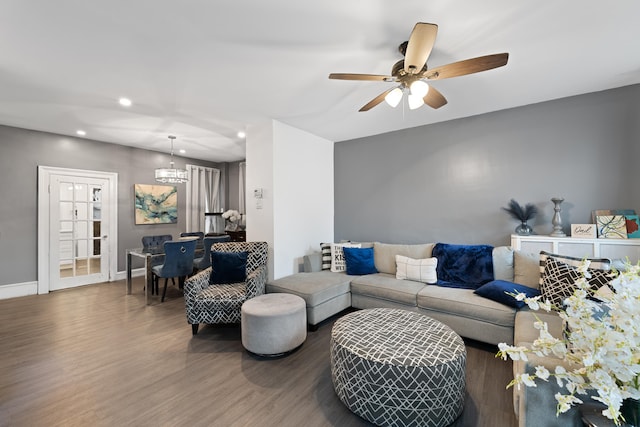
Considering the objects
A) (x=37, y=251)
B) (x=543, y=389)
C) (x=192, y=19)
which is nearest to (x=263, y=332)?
(x=543, y=389)

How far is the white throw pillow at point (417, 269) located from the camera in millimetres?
3203

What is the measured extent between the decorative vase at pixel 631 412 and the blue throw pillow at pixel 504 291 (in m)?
1.82

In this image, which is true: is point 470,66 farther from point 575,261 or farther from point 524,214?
point 524,214

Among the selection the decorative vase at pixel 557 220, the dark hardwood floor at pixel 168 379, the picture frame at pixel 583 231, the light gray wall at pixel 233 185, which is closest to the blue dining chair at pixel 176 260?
the dark hardwood floor at pixel 168 379

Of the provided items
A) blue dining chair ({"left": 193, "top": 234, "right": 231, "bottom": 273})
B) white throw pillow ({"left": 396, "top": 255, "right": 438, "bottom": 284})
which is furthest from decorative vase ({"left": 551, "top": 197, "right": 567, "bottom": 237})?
blue dining chair ({"left": 193, "top": 234, "right": 231, "bottom": 273})

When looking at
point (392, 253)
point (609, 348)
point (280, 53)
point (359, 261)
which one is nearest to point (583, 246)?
point (392, 253)

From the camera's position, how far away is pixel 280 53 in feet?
7.11

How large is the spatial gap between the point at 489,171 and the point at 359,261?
6.93 feet

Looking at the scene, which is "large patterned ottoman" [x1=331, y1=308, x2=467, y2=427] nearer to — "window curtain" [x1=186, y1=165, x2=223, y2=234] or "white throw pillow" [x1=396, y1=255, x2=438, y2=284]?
"white throw pillow" [x1=396, y1=255, x2=438, y2=284]

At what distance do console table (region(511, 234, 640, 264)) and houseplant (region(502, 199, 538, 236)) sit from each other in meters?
0.13

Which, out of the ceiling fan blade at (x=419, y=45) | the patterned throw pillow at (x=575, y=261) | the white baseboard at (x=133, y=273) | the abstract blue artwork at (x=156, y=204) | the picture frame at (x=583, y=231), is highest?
the ceiling fan blade at (x=419, y=45)

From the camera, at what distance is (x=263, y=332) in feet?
7.73

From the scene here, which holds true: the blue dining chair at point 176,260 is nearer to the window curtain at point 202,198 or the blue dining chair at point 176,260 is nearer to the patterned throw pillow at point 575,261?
the window curtain at point 202,198

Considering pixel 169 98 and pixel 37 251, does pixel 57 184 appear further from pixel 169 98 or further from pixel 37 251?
pixel 169 98
